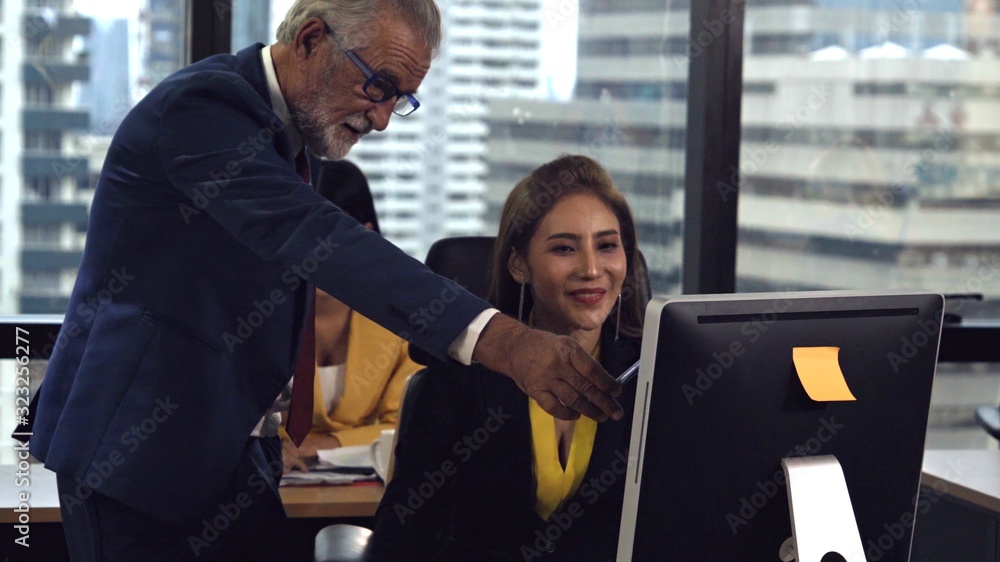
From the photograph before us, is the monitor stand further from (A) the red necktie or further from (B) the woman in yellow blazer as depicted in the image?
(B) the woman in yellow blazer

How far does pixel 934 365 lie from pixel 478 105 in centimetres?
235

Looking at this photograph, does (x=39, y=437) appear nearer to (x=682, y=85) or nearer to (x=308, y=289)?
(x=308, y=289)

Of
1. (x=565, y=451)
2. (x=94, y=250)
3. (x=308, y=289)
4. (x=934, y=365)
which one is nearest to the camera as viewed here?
(x=934, y=365)

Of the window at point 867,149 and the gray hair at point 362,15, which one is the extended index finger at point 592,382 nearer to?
the gray hair at point 362,15

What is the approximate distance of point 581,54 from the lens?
134 inches

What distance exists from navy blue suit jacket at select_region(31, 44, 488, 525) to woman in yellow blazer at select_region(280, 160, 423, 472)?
1060mm

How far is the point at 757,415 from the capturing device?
3.68ft

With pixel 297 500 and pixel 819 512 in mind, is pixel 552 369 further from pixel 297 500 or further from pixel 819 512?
pixel 297 500

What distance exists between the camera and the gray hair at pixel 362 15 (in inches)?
57.1

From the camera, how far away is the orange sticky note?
112 cm

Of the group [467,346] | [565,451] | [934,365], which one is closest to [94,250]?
[467,346]

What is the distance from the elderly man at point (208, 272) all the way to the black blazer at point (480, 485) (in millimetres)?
318

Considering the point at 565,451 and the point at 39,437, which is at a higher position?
the point at 39,437

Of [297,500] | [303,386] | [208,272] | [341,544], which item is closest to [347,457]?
[297,500]
